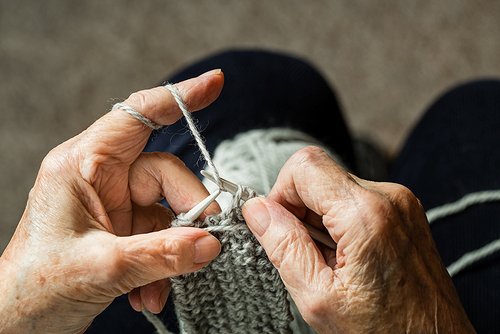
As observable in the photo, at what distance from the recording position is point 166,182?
0.77m

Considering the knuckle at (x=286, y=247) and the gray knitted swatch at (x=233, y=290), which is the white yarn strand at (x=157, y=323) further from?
the knuckle at (x=286, y=247)

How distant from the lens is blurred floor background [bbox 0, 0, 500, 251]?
1661 mm

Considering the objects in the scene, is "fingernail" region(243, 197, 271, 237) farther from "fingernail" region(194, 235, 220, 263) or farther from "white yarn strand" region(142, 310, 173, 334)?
"white yarn strand" region(142, 310, 173, 334)

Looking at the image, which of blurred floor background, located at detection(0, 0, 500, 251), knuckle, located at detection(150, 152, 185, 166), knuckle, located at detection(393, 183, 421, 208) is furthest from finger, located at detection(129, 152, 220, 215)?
blurred floor background, located at detection(0, 0, 500, 251)

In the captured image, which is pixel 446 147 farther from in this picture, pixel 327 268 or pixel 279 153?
pixel 327 268

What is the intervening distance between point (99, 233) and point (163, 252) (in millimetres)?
82

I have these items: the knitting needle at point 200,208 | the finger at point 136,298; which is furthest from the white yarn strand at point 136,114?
the finger at point 136,298

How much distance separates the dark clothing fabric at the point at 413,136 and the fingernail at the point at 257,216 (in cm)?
31

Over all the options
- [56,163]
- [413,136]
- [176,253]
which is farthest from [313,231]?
[413,136]

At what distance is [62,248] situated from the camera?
0.70m

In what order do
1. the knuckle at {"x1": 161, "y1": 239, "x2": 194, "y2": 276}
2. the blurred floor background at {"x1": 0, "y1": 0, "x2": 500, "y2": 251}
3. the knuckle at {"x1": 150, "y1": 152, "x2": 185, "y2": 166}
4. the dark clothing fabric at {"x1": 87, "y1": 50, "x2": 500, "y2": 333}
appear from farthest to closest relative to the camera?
1. the blurred floor background at {"x1": 0, "y1": 0, "x2": 500, "y2": 251}
2. the dark clothing fabric at {"x1": 87, "y1": 50, "x2": 500, "y2": 333}
3. the knuckle at {"x1": 150, "y1": 152, "x2": 185, "y2": 166}
4. the knuckle at {"x1": 161, "y1": 239, "x2": 194, "y2": 276}

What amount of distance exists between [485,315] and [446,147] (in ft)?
1.01

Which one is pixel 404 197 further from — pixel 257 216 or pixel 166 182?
pixel 166 182

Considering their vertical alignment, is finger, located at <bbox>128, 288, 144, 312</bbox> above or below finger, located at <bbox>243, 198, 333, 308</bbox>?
below
